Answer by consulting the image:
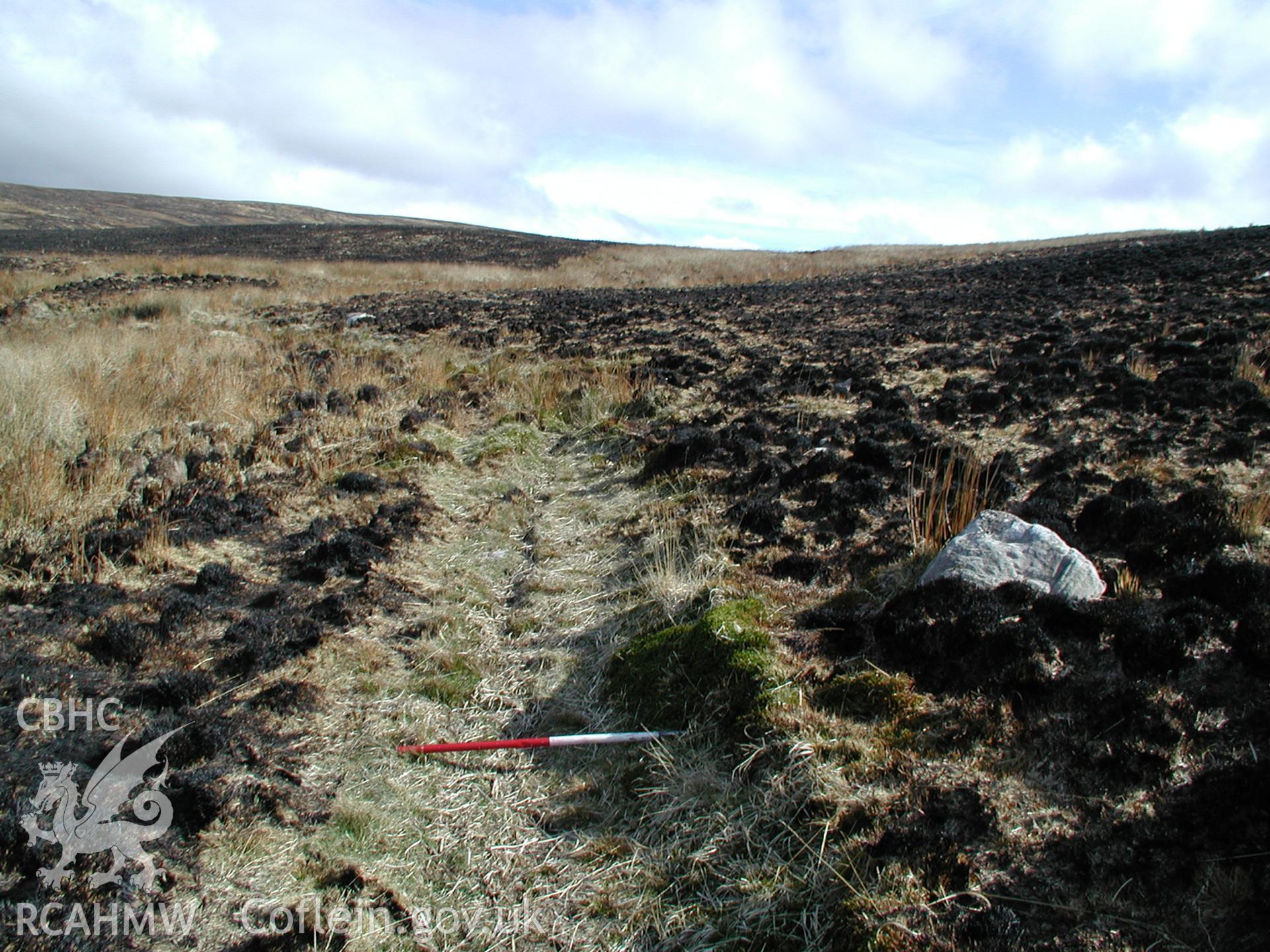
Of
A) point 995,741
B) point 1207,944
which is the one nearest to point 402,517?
point 995,741

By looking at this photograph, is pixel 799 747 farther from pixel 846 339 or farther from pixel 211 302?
pixel 211 302

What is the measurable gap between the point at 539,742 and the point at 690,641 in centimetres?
104

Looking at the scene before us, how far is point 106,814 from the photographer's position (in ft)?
9.91

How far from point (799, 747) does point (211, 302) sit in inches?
830

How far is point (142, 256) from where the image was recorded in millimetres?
30688

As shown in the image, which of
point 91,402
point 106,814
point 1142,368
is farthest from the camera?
point 1142,368

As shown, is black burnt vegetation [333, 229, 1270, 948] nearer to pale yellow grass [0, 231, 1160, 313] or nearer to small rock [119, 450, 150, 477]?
small rock [119, 450, 150, 477]

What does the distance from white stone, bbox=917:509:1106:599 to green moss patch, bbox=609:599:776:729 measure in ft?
3.68

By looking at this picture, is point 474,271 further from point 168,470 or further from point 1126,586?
point 1126,586

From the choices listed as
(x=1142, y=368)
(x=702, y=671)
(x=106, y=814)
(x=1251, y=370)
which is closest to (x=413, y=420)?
(x=702, y=671)

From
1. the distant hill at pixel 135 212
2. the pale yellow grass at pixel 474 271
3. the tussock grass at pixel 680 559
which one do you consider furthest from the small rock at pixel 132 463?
the distant hill at pixel 135 212

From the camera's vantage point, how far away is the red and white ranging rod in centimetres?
370

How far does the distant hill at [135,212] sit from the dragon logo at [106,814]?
5585cm

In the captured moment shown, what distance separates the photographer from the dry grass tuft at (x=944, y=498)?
4961mm
